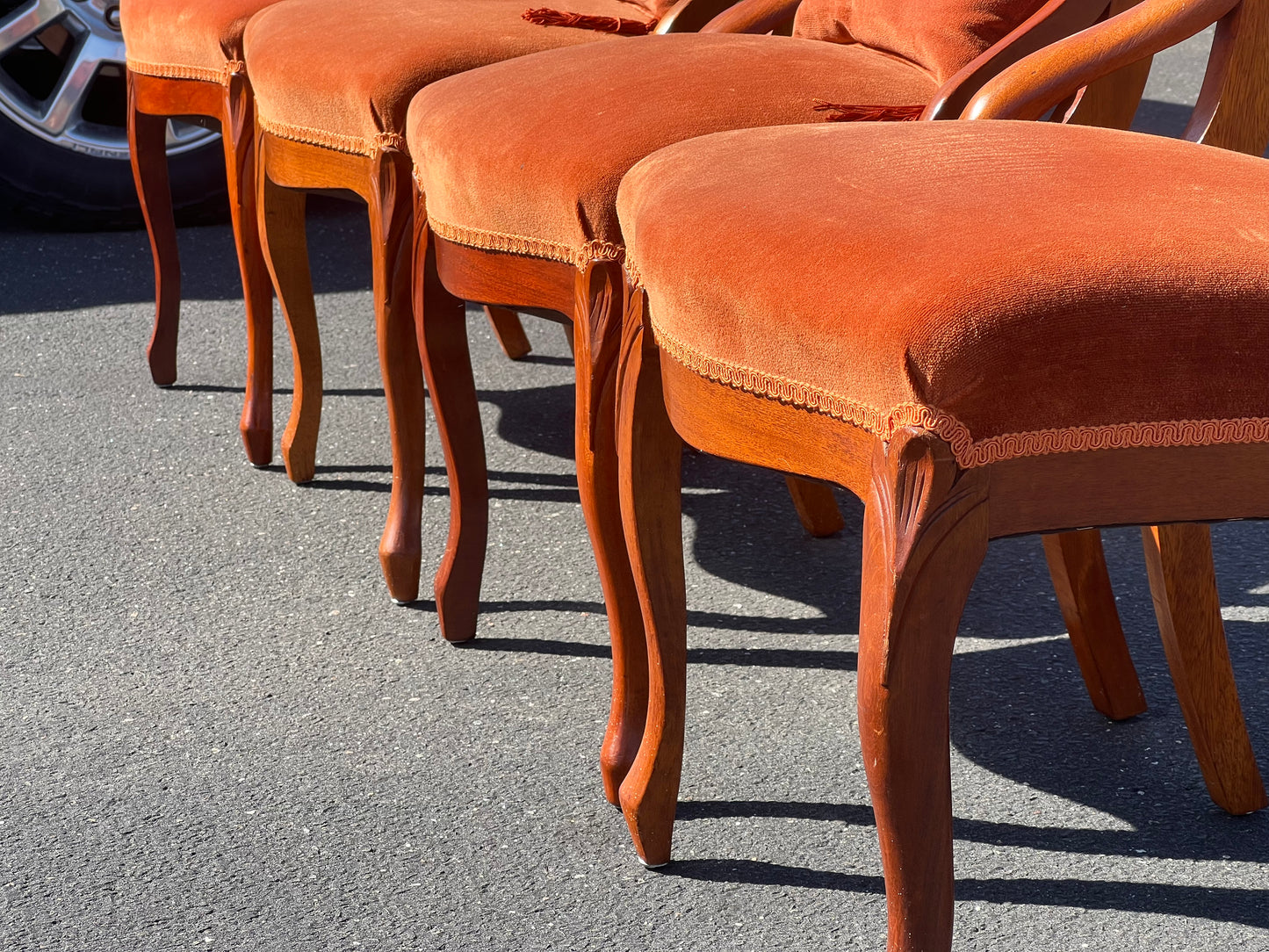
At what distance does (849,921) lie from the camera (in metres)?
1.21

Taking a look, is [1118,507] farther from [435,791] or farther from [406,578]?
[406,578]

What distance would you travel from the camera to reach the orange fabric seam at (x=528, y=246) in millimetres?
1231

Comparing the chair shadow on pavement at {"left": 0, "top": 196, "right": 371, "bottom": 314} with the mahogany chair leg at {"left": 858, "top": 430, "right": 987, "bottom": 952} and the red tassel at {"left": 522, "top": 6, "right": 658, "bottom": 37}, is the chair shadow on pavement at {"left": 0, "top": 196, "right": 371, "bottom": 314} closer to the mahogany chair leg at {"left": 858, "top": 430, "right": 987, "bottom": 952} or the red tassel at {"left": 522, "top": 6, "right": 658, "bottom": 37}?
the red tassel at {"left": 522, "top": 6, "right": 658, "bottom": 37}

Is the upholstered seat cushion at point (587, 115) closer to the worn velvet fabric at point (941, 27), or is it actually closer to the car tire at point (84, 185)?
the worn velvet fabric at point (941, 27)

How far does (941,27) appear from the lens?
1497 millimetres

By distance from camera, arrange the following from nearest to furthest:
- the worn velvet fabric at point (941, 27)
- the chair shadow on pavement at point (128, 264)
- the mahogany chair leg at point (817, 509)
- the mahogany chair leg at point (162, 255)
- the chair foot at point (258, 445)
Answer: the worn velvet fabric at point (941, 27) < the mahogany chair leg at point (817, 509) < the chair foot at point (258, 445) < the mahogany chair leg at point (162, 255) < the chair shadow on pavement at point (128, 264)

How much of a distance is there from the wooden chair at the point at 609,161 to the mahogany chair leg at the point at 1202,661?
0.43 feet

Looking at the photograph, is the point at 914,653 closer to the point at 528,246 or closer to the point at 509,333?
the point at 528,246

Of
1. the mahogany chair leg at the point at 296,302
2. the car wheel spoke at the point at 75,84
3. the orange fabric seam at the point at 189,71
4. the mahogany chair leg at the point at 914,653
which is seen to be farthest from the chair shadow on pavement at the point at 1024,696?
the car wheel spoke at the point at 75,84

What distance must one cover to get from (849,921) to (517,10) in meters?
1.20

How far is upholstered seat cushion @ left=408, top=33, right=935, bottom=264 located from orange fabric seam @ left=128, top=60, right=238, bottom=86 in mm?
645

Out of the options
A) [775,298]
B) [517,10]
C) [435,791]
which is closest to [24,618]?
[435,791]

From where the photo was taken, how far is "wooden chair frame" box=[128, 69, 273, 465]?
6.77 ft

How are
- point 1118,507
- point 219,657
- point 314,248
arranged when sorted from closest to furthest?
point 1118,507
point 219,657
point 314,248
